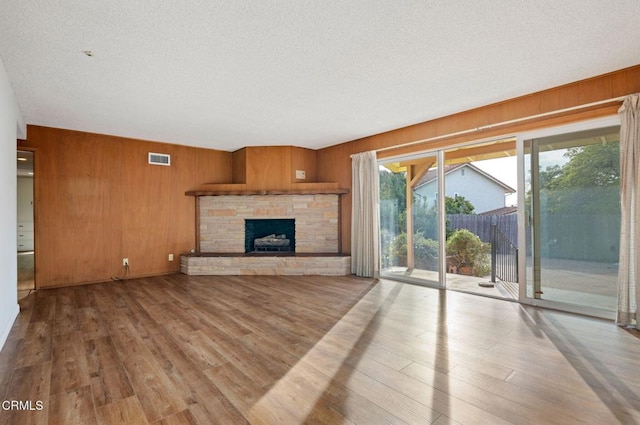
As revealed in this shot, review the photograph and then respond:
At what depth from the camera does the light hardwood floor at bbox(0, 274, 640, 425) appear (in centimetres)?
168

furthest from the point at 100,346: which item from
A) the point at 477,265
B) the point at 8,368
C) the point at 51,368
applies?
the point at 477,265

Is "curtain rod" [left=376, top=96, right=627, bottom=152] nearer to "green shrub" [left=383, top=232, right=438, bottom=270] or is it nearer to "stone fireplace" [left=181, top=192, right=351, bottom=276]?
"green shrub" [left=383, top=232, right=438, bottom=270]

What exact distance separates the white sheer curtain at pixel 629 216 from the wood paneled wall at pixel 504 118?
0.67 ft

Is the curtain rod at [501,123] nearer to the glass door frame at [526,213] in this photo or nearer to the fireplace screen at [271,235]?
the glass door frame at [526,213]

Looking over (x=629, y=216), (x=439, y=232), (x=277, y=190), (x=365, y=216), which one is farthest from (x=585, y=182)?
(x=277, y=190)

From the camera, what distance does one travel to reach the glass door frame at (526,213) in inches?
124

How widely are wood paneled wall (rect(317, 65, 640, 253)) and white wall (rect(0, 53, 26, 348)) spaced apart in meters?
4.51

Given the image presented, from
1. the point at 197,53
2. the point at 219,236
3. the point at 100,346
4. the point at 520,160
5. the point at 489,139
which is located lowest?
the point at 100,346

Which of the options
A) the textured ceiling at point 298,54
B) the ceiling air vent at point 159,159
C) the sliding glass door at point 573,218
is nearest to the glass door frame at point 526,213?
the sliding glass door at point 573,218

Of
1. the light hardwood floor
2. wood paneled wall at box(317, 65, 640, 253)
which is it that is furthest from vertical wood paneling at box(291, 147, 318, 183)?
the light hardwood floor

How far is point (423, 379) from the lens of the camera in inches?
78.7

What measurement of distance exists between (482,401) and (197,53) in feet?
10.4

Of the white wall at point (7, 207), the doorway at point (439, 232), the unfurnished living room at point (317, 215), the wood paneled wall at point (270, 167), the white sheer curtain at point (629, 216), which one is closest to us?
the unfurnished living room at point (317, 215)

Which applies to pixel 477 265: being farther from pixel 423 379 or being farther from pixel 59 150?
pixel 59 150
